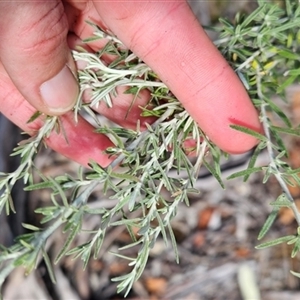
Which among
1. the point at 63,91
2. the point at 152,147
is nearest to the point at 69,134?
the point at 63,91

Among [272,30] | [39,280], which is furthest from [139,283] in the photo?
[272,30]

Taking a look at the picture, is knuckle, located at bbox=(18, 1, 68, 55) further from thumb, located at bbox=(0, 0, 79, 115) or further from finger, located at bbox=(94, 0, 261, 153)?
finger, located at bbox=(94, 0, 261, 153)

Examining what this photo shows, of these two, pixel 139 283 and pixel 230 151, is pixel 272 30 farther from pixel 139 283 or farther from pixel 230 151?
pixel 139 283

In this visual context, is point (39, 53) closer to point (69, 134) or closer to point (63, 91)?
point (63, 91)

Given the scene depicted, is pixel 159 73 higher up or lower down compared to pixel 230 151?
higher up

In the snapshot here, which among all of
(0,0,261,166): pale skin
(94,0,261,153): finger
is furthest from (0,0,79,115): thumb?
(94,0,261,153): finger

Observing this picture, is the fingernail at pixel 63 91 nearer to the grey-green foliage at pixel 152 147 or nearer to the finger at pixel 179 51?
the grey-green foliage at pixel 152 147

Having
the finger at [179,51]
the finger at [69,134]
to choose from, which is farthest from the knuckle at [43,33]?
the finger at [69,134]
